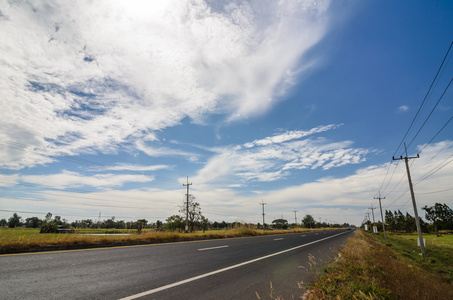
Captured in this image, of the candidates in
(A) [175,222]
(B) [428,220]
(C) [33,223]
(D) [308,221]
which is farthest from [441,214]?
(C) [33,223]

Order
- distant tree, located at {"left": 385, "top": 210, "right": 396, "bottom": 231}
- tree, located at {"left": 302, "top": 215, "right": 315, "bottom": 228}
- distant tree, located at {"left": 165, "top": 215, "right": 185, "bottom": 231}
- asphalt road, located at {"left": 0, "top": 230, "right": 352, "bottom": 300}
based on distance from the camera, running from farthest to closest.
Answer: tree, located at {"left": 302, "top": 215, "right": 315, "bottom": 228}, distant tree, located at {"left": 385, "top": 210, "right": 396, "bottom": 231}, distant tree, located at {"left": 165, "top": 215, "right": 185, "bottom": 231}, asphalt road, located at {"left": 0, "top": 230, "right": 352, "bottom": 300}

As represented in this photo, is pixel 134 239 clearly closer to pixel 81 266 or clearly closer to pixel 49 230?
pixel 81 266

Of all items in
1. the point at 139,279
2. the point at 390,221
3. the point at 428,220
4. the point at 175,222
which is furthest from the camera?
the point at 390,221

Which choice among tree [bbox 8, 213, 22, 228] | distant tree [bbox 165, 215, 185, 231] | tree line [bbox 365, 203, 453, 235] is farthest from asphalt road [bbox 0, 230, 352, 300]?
tree [bbox 8, 213, 22, 228]

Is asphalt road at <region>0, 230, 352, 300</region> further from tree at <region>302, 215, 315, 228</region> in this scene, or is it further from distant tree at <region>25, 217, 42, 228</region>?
tree at <region>302, 215, 315, 228</region>

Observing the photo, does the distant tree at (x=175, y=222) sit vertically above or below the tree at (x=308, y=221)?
above

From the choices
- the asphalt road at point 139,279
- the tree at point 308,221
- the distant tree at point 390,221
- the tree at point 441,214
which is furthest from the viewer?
the tree at point 308,221

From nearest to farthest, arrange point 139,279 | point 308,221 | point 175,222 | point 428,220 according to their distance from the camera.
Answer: point 139,279, point 175,222, point 428,220, point 308,221

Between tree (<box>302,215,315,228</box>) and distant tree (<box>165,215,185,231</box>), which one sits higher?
distant tree (<box>165,215,185,231</box>)

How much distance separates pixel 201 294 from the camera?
4.12 metres

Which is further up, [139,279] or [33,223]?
[139,279]

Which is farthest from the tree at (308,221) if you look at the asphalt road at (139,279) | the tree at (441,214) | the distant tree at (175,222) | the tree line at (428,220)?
the asphalt road at (139,279)

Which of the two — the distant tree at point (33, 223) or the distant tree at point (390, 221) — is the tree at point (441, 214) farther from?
the distant tree at point (33, 223)

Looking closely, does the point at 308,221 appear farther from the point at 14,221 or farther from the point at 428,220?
the point at 14,221
